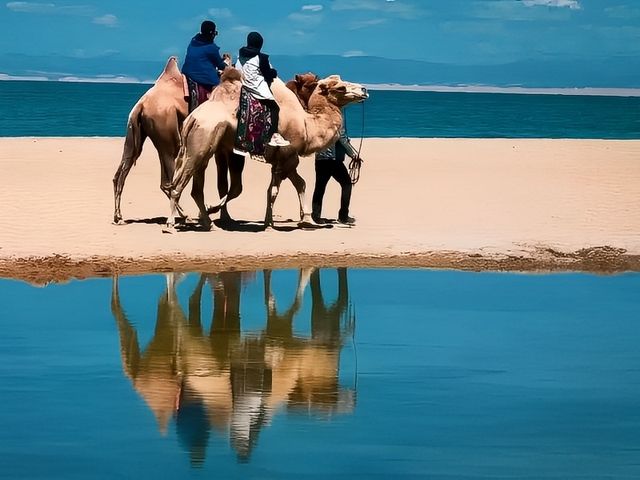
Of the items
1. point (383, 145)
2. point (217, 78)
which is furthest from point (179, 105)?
point (383, 145)

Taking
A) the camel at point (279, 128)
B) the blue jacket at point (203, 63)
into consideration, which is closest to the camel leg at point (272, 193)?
the camel at point (279, 128)

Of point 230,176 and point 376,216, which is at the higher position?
point 230,176

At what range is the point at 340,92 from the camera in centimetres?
1313

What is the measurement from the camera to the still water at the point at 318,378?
236 inches

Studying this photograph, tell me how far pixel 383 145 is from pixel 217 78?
13352 millimetres

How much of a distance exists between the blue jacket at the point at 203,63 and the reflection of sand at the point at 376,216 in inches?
60.9

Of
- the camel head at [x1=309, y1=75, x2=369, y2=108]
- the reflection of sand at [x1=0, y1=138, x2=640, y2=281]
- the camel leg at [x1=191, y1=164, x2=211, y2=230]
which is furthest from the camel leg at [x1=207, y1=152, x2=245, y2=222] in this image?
the camel head at [x1=309, y1=75, x2=369, y2=108]

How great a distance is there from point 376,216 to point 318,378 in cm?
758

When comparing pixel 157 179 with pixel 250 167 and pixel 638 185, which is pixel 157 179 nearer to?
pixel 250 167

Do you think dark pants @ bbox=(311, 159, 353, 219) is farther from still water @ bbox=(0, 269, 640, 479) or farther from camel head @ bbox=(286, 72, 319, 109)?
still water @ bbox=(0, 269, 640, 479)

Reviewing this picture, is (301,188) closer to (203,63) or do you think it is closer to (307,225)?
(307,225)

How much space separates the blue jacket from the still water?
101 inches

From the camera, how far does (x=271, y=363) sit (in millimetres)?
7801

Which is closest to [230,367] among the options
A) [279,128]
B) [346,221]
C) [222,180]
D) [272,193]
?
[279,128]
